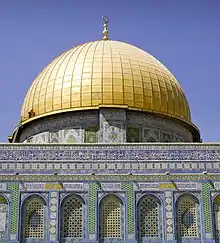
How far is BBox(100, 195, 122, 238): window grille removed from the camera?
1673 cm

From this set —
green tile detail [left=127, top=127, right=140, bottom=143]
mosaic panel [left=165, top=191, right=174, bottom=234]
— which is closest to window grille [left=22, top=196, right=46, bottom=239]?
mosaic panel [left=165, top=191, right=174, bottom=234]

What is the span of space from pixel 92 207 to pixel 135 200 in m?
1.25

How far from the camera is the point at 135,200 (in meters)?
17.0

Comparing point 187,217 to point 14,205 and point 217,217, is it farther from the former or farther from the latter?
point 14,205

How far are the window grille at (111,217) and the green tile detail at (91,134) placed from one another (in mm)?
3691

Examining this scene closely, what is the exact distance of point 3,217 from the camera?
659 inches

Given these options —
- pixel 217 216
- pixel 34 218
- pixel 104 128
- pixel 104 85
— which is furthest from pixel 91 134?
pixel 217 216

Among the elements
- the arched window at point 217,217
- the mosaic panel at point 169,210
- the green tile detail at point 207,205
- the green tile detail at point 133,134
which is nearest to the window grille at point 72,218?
the mosaic panel at point 169,210

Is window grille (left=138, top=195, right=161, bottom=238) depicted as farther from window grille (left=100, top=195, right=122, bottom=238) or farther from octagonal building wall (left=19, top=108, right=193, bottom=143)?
octagonal building wall (left=19, top=108, right=193, bottom=143)

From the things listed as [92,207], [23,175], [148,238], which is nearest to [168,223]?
[148,238]

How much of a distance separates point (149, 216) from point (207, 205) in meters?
1.70

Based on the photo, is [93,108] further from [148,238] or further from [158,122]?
[148,238]

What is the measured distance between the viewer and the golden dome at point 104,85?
21.0m

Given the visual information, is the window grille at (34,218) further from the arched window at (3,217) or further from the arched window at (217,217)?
the arched window at (217,217)
